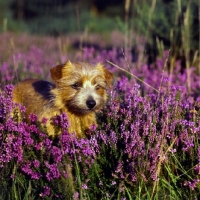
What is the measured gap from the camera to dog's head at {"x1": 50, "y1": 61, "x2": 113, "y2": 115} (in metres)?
5.43

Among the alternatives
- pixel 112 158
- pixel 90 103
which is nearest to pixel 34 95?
pixel 90 103

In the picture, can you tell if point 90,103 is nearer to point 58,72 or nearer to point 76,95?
point 76,95

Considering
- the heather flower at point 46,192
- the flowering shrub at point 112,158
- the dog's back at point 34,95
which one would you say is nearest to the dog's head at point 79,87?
the dog's back at point 34,95

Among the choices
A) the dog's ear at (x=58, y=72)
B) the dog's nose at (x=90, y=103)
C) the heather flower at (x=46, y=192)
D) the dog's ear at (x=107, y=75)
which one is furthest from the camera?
the dog's ear at (x=107, y=75)

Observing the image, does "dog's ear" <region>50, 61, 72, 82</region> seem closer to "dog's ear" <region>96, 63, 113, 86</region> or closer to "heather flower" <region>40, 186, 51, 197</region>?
"dog's ear" <region>96, 63, 113, 86</region>

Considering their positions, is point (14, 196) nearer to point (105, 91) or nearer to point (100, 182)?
point (100, 182)

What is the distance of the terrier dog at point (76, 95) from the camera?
545 cm

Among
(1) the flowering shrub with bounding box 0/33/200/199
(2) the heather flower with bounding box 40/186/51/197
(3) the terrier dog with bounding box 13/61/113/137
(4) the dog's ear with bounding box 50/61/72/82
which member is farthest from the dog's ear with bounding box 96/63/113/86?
(2) the heather flower with bounding box 40/186/51/197

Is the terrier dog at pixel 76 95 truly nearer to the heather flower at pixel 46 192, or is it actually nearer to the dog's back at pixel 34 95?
the dog's back at pixel 34 95

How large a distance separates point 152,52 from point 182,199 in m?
6.62

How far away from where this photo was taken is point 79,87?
5637 mm

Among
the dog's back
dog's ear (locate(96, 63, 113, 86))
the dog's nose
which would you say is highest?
dog's ear (locate(96, 63, 113, 86))

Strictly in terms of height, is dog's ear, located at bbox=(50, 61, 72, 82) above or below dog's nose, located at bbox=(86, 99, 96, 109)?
above

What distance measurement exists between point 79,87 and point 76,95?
0.51 feet
